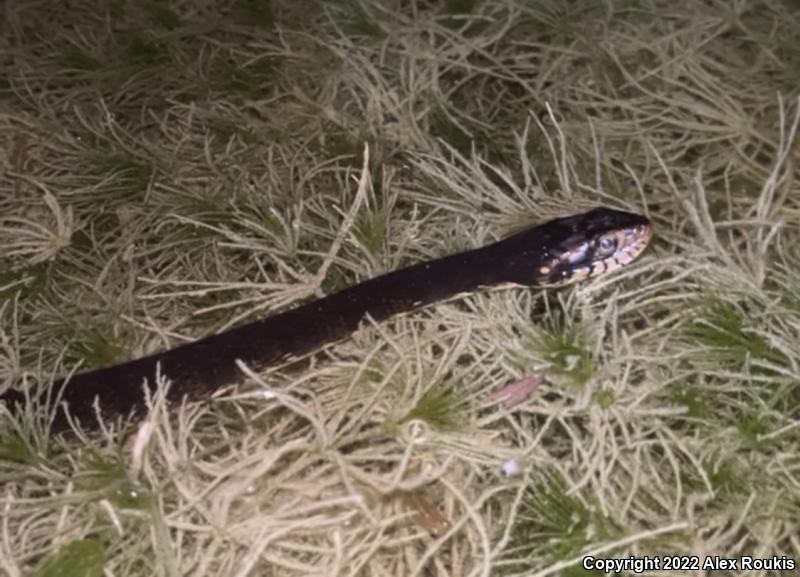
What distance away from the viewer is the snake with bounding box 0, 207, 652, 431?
1672 mm

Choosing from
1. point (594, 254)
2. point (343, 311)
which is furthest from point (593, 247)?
point (343, 311)

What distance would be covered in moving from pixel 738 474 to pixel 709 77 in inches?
40.6

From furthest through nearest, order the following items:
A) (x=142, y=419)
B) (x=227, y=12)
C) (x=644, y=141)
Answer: (x=227, y=12)
(x=644, y=141)
(x=142, y=419)

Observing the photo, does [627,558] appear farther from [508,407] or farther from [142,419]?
[142,419]

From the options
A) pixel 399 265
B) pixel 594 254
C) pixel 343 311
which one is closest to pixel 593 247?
pixel 594 254

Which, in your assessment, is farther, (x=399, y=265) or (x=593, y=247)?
(x=399, y=265)

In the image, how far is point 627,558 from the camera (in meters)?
1.37

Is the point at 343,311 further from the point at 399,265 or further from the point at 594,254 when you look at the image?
the point at 594,254

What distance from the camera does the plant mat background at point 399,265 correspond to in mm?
1428

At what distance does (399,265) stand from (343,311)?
0.70 ft

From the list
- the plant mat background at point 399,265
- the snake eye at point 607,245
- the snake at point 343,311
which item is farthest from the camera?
the snake eye at point 607,245

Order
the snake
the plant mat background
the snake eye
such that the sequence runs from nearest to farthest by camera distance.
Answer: the plant mat background, the snake, the snake eye

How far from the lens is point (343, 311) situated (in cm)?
174

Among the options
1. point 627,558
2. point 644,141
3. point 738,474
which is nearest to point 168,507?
point 627,558
